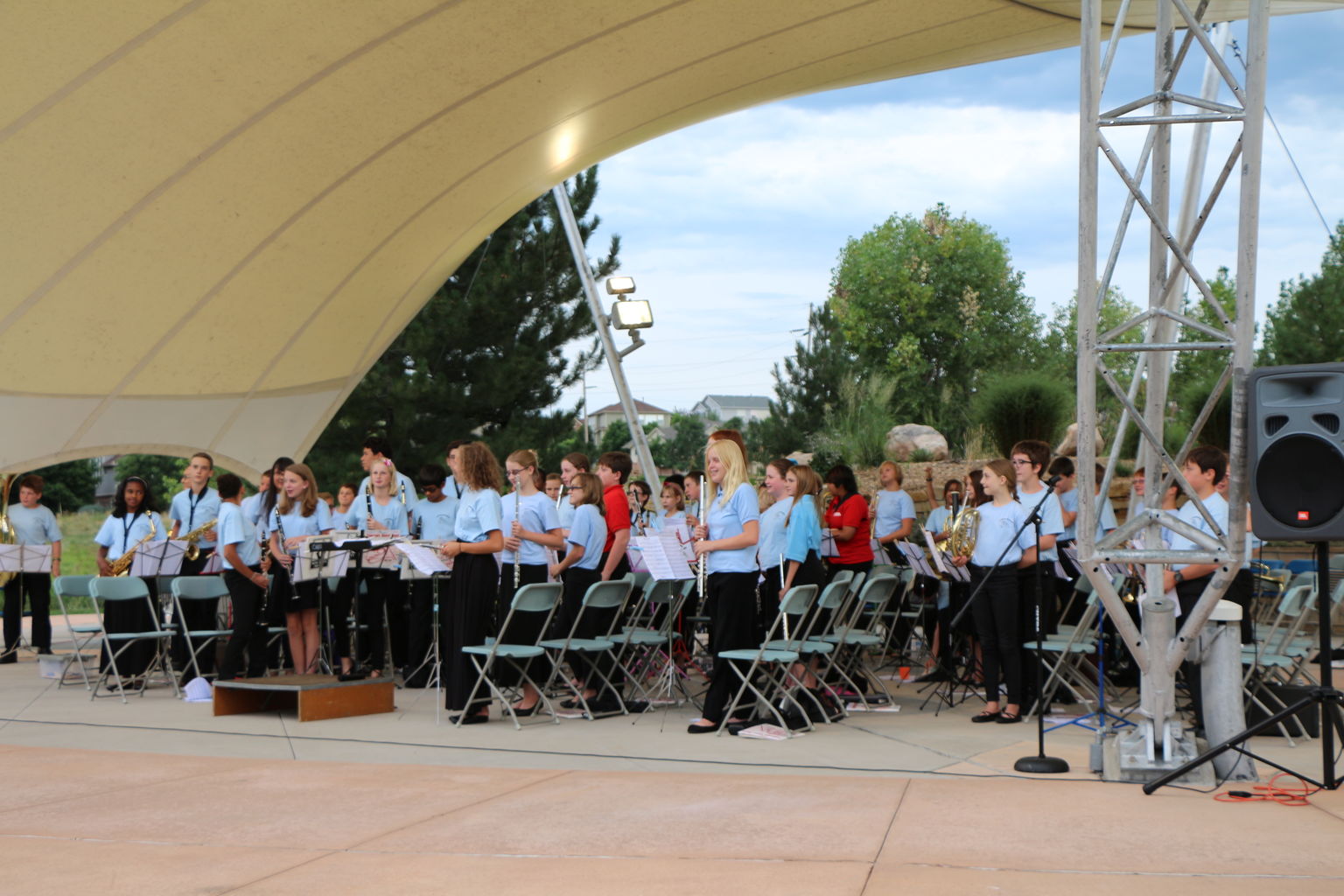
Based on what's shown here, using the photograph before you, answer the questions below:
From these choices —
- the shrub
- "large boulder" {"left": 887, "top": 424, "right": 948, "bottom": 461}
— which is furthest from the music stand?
the shrub

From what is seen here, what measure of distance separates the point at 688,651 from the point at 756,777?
16.0ft

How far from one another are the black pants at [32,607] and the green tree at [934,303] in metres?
28.8

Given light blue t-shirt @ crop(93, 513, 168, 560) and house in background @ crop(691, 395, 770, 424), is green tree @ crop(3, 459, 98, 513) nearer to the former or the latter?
light blue t-shirt @ crop(93, 513, 168, 560)

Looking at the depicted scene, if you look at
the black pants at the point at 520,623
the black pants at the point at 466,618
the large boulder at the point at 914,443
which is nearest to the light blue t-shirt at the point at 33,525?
the black pants at the point at 520,623

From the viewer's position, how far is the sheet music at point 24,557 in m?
10.8

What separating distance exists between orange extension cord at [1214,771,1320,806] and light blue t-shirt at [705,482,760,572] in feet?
8.70

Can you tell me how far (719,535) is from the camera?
6785 millimetres

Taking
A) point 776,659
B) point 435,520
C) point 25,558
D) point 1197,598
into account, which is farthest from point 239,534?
point 1197,598

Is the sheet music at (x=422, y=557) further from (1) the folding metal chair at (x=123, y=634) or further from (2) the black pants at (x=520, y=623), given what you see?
(1) the folding metal chair at (x=123, y=634)

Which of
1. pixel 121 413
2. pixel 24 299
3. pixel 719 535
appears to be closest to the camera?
pixel 719 535

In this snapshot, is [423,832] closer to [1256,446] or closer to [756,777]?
[756,777]

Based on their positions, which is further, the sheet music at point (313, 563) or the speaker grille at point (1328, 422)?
the sheet music at point (313, 563)

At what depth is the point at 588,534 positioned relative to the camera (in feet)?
25.0

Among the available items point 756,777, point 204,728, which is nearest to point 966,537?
point 756,777
